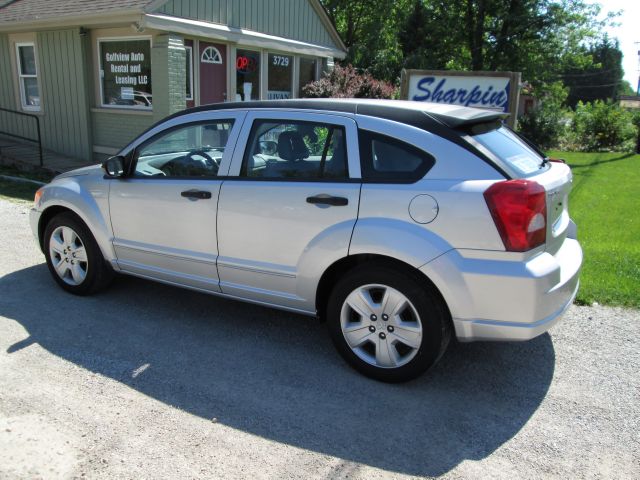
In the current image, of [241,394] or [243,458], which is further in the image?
[241,394]

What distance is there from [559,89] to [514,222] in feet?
105

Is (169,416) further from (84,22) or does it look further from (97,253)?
(84,22)

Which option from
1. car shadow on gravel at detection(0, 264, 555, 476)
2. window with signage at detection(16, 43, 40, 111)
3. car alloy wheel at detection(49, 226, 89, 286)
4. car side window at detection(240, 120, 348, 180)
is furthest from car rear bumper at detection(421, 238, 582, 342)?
window with signage at detection(16, 43, 40, 111)

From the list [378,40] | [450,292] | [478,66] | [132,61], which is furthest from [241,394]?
[378,40]

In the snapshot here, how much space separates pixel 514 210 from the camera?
305 centimetres

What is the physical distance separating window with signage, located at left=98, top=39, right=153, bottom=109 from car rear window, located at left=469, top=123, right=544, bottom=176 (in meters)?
9.25

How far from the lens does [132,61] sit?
37.5 feet

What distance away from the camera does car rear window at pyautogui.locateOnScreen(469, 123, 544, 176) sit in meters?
3.35

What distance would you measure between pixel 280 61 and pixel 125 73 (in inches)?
178

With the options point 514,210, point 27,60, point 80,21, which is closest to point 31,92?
point 27,60

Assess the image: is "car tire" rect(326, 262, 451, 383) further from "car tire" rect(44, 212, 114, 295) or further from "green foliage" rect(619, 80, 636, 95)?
"green foliage" rect(619, 80, 636, 95)

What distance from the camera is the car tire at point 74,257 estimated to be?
187 inches

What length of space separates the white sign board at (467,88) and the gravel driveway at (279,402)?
3660mm

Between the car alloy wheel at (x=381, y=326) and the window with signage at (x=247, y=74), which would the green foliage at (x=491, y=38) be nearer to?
the window with signage at (x=247, y=74)
